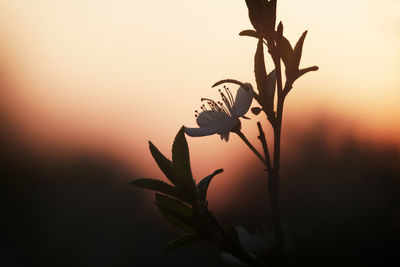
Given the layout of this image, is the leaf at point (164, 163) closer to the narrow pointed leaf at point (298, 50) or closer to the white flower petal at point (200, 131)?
the white flower petal at point (200, 131)

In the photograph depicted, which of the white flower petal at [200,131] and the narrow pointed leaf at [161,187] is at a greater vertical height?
the white flower petal at [200,131]

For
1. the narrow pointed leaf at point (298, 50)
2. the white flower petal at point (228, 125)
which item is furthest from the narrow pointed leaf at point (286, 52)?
the white flower petal at point (228, 125)

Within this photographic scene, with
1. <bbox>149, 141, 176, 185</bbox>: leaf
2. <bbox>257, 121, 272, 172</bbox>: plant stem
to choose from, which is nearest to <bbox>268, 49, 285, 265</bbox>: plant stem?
<bbox>257, 121, 272, 172</bbox>: plant stem

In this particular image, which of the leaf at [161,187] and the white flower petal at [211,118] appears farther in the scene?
the white flower petal at [211,118]

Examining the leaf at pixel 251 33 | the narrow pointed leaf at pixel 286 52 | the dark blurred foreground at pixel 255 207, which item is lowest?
the dark blurred foreground at pixel 255 207

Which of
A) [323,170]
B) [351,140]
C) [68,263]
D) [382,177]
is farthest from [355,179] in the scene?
[68,263]

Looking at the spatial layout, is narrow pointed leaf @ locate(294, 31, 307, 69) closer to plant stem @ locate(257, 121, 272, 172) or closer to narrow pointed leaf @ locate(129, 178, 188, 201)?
plant stem @ locate(257, 121, 272, 172)

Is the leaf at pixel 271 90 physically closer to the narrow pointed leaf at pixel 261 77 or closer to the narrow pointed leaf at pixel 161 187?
the narrow pointed leaf at pixel 261 77

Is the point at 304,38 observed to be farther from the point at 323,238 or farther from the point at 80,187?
the point at 80,187
